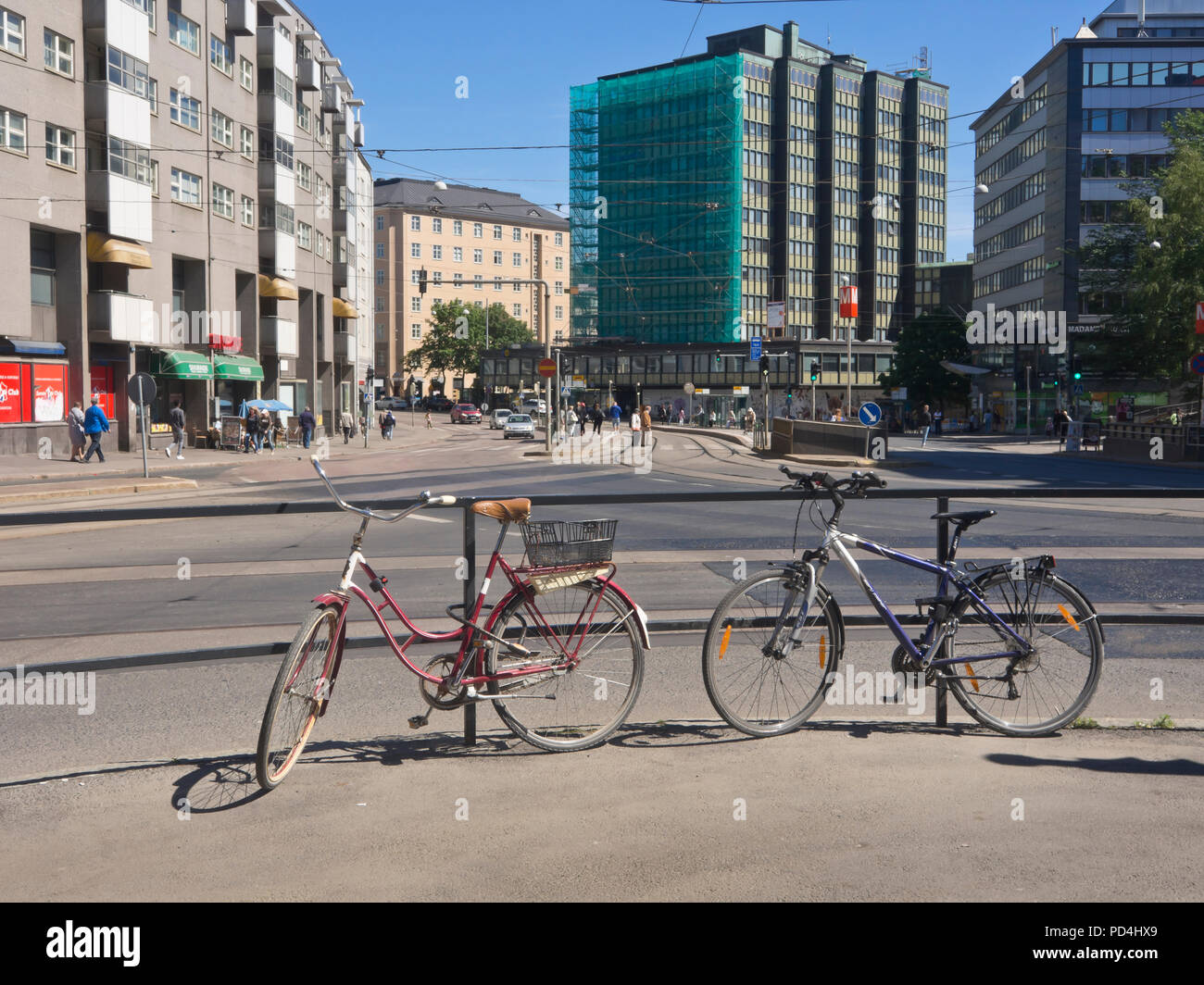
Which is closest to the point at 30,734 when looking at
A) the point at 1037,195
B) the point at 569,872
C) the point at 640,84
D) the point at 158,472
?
the point at 569,872

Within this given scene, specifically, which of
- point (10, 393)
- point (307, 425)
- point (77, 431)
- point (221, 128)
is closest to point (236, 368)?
point (307, 425)

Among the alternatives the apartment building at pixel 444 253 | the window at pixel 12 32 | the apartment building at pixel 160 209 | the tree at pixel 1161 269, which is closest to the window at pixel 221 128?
the apartment building at pixel 160 209

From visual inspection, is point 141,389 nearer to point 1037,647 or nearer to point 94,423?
point 94,423

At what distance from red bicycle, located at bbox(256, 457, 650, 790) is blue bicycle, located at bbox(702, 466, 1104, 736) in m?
0.47

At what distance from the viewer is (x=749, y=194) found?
10831 cm

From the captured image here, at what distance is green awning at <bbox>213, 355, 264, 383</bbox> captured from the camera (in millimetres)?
45312

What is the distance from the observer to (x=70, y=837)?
4148 mm

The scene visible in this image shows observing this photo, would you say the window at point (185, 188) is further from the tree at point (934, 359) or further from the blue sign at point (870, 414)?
the tree at point (934, 359)

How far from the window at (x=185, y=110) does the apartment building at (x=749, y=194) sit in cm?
5982

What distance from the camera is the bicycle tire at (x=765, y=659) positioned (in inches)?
208

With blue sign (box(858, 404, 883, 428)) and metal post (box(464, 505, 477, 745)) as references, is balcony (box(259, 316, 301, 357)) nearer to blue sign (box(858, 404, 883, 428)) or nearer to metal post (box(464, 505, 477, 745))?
blue sign (box(858, 404, 883, 428))

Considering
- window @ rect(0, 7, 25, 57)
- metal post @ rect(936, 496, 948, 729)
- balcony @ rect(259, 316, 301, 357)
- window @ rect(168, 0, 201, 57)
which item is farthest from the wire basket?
balcony @ rect(259, 316, 301, 357)
